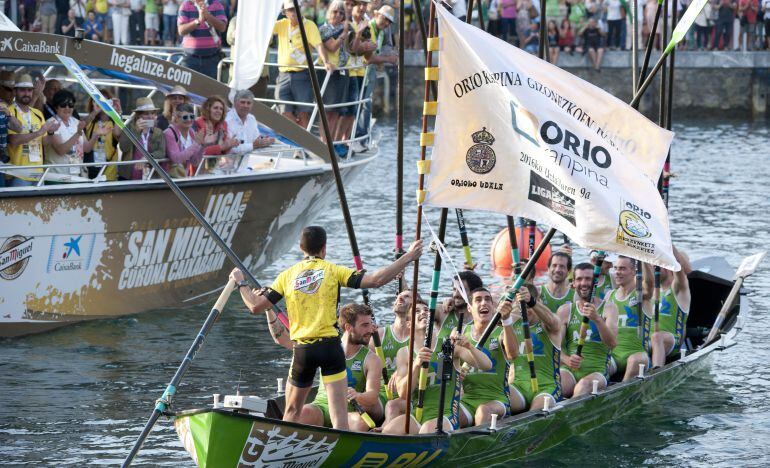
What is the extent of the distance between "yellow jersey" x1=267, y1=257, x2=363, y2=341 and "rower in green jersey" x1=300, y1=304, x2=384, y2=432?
0.70 m

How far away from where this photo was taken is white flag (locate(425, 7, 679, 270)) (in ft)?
33.3

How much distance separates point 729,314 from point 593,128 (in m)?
5.61

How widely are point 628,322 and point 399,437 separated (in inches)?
163

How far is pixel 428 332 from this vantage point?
10.6m

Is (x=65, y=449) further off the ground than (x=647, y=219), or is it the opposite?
(x=647, y=219)

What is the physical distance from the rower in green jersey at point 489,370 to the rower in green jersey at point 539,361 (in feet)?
1.06

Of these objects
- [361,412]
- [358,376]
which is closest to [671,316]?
[358,376]

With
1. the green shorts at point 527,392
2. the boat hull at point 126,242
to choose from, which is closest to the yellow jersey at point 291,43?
the boat hull at point 126,242

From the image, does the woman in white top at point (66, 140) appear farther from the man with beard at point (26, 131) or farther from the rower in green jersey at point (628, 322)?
the rower in green jersey at point (628, 322)

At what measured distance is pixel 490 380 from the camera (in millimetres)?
11578

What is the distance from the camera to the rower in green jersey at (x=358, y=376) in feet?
35.6

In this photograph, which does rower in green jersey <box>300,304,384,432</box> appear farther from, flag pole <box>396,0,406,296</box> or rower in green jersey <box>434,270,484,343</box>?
rower in green jersey <box>434,270,484,343</box>

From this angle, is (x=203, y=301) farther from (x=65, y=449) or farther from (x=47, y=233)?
(x=65, y=449)

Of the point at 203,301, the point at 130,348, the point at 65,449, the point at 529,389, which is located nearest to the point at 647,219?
the point at 529,389
